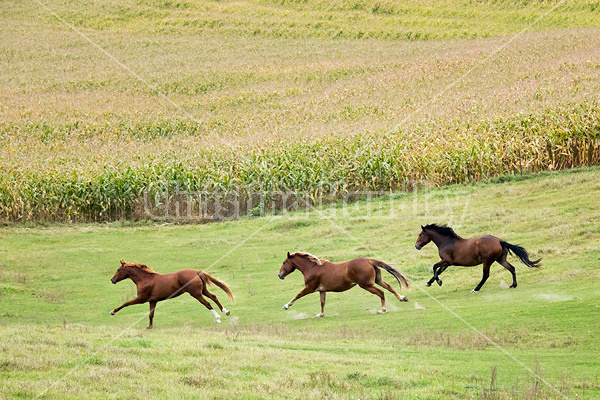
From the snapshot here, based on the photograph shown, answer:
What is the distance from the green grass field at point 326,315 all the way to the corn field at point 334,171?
3.65 ft

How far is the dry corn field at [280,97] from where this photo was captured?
89.2 ft

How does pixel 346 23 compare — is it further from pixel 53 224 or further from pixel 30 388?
pixel 30 388

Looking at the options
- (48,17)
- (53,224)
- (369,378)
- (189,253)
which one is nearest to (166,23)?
(48,17)

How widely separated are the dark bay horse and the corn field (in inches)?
567

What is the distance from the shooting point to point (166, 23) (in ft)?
259

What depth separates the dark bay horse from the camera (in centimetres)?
1211

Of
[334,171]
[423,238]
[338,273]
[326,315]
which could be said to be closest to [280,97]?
[334,171]

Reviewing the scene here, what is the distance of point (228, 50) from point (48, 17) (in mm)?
29278

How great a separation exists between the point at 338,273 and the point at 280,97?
117ft

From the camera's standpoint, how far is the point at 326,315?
1439 cm

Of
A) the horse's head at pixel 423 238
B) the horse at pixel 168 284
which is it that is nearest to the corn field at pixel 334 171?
the horse's head at pixel 423 238

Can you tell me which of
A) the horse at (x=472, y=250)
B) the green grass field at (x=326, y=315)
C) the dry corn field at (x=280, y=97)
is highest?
the dry corn field at (x=280, y=97)

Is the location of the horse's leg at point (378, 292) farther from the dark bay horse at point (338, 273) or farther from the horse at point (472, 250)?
the horse at point (472, 250)

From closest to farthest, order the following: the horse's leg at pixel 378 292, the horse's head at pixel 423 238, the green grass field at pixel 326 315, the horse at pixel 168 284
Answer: the green grass field at pixel 326 315 → the horse at pixel 168 284 → the horse's leg at pixel 378 292 → the horse's head at pixel 423 238
